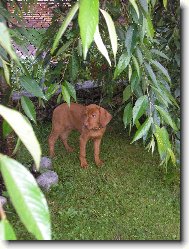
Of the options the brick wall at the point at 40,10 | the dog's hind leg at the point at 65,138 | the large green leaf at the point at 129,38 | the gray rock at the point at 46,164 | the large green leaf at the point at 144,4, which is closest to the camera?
the large green leaf at the point at 144,4

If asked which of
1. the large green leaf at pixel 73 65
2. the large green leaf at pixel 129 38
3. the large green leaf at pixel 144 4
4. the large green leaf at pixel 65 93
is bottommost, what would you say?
the large green leaf at pixel 65 93

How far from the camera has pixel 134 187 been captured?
2.48 meters

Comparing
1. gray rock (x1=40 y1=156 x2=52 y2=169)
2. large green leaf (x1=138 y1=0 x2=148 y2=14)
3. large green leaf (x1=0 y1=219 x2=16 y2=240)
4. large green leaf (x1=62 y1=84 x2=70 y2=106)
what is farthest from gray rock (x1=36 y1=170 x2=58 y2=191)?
large green leaf (x1=0 y1=219 x2=16 y2=240)

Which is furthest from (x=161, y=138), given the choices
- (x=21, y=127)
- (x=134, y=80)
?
(x=21, y=127)

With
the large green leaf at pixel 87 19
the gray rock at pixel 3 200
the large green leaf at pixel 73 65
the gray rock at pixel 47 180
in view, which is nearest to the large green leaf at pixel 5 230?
the large green leaf at pixel 87 19

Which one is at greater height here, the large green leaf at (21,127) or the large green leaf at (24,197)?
the large green leaf at (21,127)

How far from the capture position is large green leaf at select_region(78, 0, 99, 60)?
1.72 ft

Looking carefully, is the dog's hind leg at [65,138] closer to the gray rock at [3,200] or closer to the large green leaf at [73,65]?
the gray rock at [3,200]

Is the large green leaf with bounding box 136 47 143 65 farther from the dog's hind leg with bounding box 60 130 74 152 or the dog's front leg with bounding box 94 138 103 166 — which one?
the dog's hind leg with bounding box 60 130 74 152

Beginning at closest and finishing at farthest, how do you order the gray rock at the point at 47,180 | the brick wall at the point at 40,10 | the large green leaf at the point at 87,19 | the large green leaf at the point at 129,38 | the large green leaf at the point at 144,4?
the large green leaf at the point at 87,19
the large green leaf at the point at 144,4
the large green leaf at the point at 129,38
the brick wall at the point at 40,10
the gray rock at the point at 47,180

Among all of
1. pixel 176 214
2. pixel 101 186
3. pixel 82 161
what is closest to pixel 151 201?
pixel 176 214

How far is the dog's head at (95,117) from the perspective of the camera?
2477 mm

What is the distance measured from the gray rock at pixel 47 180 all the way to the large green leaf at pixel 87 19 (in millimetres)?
1956

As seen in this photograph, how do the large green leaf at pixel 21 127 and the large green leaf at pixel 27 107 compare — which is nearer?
the large green leaf at pixel 21 127
